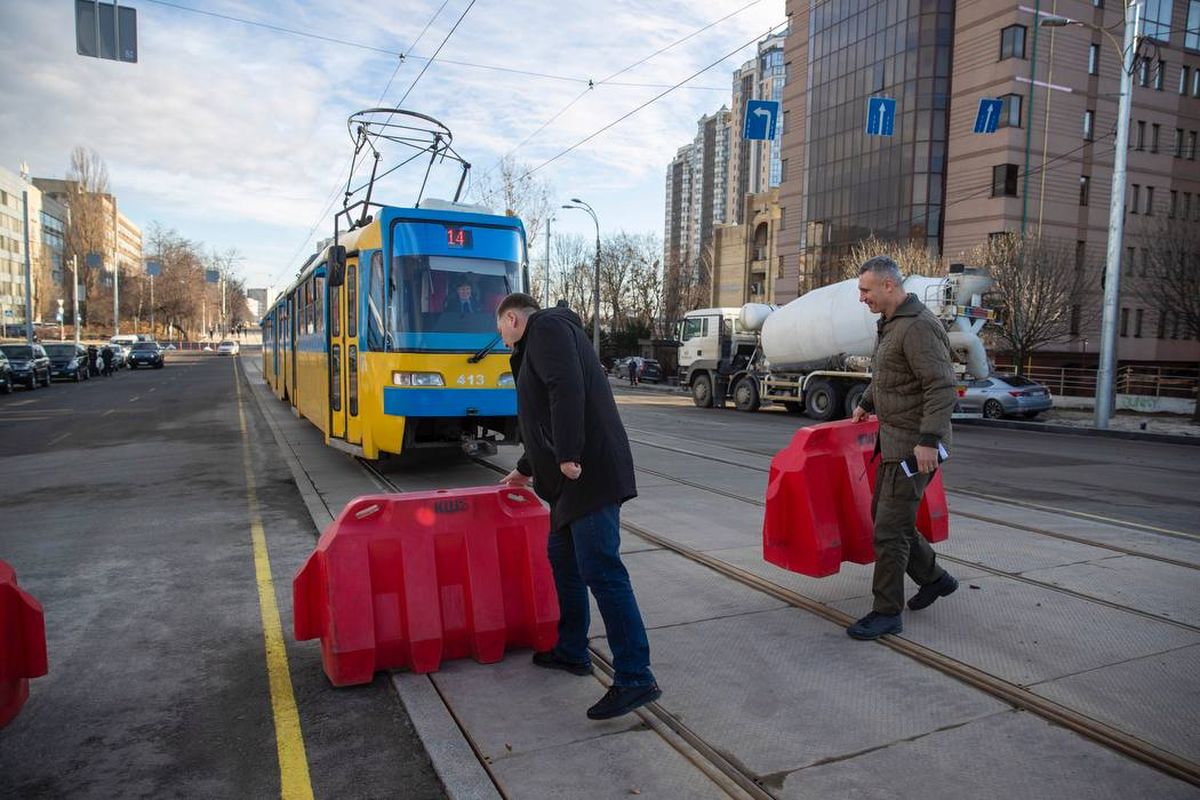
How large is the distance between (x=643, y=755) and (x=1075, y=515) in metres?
6.95

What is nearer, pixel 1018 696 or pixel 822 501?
pixel 1018 696

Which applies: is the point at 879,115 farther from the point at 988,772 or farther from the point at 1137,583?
the point at 988,772

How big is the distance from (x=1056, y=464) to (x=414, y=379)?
1039 cm

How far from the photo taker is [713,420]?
20.9 m

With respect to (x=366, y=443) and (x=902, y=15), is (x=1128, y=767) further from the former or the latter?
(x=902, y=15)

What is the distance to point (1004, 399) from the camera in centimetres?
2361

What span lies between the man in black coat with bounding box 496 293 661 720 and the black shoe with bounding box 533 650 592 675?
0.54m

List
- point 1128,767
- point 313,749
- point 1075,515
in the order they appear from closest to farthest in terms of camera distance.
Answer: point 1128,767
point 313,749
point 1075,515

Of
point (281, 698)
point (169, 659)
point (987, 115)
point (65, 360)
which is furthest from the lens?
point (65, 360)

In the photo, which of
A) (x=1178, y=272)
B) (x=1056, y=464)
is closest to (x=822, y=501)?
(x=1056, y=464)

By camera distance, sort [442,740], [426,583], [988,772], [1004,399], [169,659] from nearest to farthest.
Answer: [988,772], [442,740], [426,583], [169,659], [1004,399]

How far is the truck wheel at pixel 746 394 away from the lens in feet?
81.2

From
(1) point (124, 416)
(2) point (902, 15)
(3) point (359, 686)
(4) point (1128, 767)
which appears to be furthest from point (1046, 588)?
(2) point (902, 15)

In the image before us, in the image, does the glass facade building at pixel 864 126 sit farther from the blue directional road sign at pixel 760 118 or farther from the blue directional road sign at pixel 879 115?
Answer: the blue directional road sign at pixel 760 118
